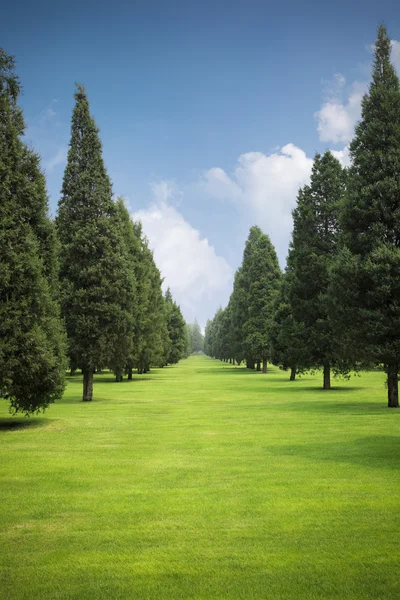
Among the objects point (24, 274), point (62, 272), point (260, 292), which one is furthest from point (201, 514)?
point (260, 292)

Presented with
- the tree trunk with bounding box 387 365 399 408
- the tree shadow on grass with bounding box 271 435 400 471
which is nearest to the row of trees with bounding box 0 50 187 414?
the tree shadow on grass with bounding box 271 435 400 471

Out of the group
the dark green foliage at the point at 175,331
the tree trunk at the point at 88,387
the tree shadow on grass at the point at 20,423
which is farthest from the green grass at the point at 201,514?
the dark green foliage at the point at 175,331

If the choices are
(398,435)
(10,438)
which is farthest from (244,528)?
(10,438)

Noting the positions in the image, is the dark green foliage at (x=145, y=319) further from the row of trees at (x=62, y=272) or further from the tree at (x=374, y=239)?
the tree at (x=374, y=239)

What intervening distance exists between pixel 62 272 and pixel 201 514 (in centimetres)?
2122

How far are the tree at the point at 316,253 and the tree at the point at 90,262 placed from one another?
11.9 metres

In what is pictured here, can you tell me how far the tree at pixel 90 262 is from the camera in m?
26.0

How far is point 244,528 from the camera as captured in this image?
22.7 ft

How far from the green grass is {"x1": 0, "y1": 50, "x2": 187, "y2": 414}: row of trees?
253 centimetres

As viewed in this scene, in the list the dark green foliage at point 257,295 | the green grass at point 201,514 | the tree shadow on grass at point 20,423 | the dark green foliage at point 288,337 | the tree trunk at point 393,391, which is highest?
the dark green foliage at point 257,295

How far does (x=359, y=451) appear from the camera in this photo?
39.7ft

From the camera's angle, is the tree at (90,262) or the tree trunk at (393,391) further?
the tree at (90,262)

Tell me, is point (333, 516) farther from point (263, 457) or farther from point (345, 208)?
point (345, 208)

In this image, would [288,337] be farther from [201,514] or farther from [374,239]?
[201,514]
